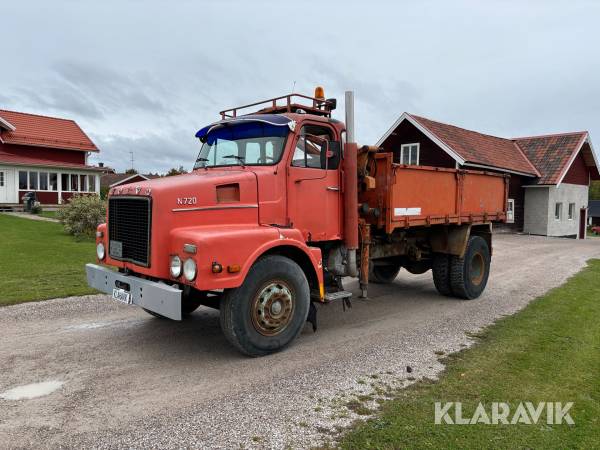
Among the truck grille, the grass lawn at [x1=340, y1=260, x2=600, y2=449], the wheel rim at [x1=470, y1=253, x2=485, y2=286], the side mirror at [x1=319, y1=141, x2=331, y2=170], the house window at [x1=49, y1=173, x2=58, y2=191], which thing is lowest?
the grass lawn at [x1=340, y1=260, x2=600, y2=449]

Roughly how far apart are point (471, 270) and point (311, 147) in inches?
178

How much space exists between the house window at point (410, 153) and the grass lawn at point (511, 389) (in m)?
18.9

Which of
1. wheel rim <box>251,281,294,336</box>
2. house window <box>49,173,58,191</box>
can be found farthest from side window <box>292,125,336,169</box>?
house window <box>49,173,58,191</box>

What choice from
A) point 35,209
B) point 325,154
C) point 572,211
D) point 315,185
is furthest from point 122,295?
point 572,211

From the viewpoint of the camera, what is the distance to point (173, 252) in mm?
4902

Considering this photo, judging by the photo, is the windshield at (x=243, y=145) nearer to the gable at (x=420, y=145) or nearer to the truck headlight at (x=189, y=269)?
the truck headlight at (x=189, y=269)

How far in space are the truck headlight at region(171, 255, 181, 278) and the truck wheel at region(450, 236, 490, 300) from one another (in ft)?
17.9

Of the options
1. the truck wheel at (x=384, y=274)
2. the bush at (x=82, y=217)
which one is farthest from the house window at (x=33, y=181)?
the truck wheel at (x=384, y=274)

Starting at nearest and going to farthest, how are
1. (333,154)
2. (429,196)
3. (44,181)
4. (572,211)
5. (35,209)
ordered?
(333,154) → (429,196) → (35,209) → (44,181) → (572,211)

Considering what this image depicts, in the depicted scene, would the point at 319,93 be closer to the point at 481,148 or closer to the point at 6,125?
the point at 481,148

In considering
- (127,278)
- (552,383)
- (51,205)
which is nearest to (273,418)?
(127,278)

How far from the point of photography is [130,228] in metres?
5.32

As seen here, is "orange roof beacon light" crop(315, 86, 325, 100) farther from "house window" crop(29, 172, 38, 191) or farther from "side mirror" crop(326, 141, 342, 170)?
"house window" crop(29, 172, 38, 191)

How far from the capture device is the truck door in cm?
589
